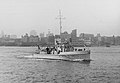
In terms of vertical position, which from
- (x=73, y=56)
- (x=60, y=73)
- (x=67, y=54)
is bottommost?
(x=60, y=73)

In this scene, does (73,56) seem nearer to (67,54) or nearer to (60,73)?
(67,54)

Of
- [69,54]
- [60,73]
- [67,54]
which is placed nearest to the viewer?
[60,73]

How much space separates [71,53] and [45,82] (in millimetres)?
27672

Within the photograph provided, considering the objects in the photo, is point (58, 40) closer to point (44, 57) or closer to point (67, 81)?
point (44, 57)

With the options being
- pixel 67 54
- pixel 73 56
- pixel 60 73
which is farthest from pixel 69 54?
pixel 60 73

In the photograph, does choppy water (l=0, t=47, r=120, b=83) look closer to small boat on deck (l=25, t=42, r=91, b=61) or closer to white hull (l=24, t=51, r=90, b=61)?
white hull (l=24, t=51, r=90, b=61)

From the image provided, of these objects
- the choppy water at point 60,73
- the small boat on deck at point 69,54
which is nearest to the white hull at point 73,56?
the small boat on deck at point 69,54

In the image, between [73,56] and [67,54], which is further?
[67,54]

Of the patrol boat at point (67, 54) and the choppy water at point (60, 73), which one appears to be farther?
the patrol boat at point (67, 54)

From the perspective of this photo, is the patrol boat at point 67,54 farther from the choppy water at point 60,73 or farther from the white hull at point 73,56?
the choppy water at point 60,73

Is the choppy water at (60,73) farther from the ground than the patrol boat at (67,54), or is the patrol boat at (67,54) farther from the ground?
the patrol boat at (67,54)

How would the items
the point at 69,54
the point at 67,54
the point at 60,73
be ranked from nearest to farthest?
the point at 60,73 → the point at 69,54 → the point at 67,54

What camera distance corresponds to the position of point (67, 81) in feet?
110

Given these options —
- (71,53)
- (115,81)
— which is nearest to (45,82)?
(115,81)
